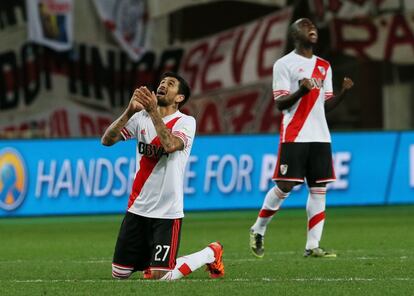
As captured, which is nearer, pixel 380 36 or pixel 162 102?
pixel 162 102

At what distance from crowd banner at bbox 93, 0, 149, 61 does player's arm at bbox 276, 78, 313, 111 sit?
13.8 m

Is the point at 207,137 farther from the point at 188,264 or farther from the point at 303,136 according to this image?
the point at 188,264

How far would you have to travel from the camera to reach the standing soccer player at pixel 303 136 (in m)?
10.8

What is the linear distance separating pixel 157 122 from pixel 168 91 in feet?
1.68

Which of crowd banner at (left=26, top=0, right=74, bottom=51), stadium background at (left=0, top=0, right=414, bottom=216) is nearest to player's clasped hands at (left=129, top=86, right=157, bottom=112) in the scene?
stadium background at (left=0, top=0, right=414, bottom=216)

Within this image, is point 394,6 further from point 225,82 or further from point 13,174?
point 13,174

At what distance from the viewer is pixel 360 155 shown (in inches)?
690

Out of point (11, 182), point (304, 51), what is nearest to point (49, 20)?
point (11, 182)

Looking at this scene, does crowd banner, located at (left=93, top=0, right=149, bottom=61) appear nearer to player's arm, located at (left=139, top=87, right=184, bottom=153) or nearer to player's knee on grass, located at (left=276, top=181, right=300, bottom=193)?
player's knee on grass, located at (left=276, top=181, right=300, bottom=193)

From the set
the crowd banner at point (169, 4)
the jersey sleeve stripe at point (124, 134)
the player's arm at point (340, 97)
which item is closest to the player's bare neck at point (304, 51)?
the player's arm at point (340, 97)

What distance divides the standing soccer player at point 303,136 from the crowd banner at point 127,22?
537 inches

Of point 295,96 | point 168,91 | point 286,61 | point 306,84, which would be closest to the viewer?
point 168,91

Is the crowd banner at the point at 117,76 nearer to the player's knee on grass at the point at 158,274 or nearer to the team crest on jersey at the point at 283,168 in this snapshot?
the team crest on jersey at the point at 283,168

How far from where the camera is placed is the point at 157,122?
8.30 metres
